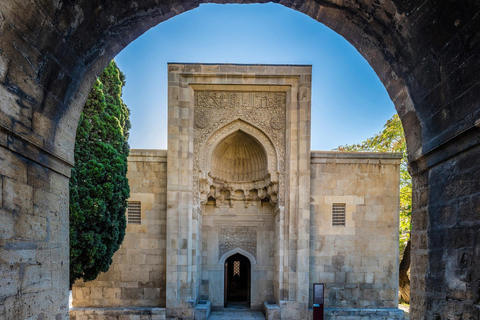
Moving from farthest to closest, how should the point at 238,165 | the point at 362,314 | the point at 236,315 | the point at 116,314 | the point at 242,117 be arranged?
the point at 238,165, the point at 236,315, the point at 242,117, the point at 362,314, the point at 116,314

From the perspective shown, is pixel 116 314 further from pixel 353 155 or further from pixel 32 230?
pixel 353 155

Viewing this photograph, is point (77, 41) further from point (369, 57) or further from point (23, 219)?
point (369, 57)

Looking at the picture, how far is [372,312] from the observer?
30.3ft

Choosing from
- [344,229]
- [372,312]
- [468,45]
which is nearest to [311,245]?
[344,229]

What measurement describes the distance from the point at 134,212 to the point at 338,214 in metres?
6.61

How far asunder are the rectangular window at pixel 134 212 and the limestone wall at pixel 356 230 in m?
5.57

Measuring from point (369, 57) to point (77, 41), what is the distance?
2.97 m

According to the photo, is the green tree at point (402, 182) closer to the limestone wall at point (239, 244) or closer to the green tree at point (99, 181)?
the limestone wall at point (239, 244)

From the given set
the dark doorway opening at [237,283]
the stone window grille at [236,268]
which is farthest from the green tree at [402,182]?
the stone window grille at [236,268]

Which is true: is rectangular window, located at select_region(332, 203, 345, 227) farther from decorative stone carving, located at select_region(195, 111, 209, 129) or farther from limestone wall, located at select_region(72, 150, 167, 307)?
limestone wall, located at select_region(72, 150, 167, 307)

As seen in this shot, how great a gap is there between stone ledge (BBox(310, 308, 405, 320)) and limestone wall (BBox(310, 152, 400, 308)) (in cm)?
28

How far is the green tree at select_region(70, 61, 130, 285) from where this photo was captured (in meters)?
6.91

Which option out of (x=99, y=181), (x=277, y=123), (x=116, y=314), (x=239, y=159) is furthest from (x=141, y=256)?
(x=277, y=123)

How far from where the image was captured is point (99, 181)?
7281 mm
